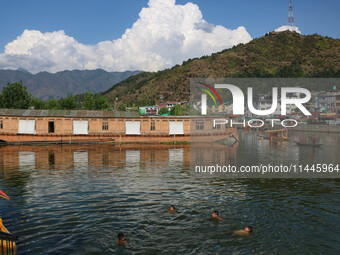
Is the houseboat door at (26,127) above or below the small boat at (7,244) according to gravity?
above

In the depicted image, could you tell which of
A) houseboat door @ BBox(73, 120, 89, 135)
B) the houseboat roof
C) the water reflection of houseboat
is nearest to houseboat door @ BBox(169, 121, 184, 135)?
the water reflection of houseboat

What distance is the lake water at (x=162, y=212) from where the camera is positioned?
13.0 metres

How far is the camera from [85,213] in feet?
55.4

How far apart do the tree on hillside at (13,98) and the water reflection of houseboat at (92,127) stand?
82.5 feet

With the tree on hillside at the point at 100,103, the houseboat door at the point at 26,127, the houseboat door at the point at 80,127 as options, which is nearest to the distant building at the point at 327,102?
the tree on hillside at the point at 100,103

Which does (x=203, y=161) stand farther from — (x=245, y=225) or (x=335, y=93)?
(x=335, y=93)

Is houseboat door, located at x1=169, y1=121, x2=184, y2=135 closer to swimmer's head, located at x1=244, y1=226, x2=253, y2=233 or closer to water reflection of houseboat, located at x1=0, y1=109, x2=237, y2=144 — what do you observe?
water reflection of houseboat, located at x1=0, y1=109, x2=237, y2=144

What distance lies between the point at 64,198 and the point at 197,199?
9231 mm

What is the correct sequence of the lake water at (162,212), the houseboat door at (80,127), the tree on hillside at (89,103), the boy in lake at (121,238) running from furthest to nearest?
the tree on hillside at (89,103) → the houseboat door at (80,127) → the boy in lake at (121,238) → the lake water at (162,212)

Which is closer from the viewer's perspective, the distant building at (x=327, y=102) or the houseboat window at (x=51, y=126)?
the houseboat window at (x=51, y=126)

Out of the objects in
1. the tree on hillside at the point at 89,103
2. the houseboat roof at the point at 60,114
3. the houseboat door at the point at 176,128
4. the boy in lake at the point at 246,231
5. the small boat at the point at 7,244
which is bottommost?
the boy in lake at the point at 246,231

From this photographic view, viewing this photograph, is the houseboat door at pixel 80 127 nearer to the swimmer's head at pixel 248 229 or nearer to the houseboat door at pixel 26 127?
the houseboat door at pixel 26 127

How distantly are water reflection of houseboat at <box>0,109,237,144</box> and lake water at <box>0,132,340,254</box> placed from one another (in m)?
25.8

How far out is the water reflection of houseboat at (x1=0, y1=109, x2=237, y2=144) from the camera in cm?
5303
